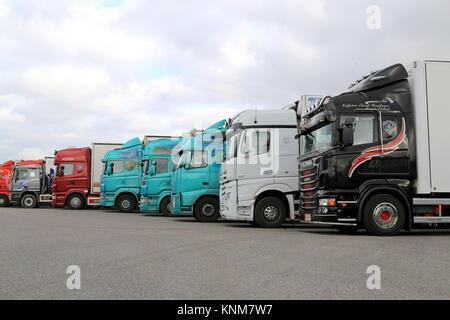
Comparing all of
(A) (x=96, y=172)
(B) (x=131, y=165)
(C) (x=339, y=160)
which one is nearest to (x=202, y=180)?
(C) (x=339, y=160)

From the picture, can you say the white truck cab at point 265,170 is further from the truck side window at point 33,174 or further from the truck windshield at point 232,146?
the truck side window at point 33,174

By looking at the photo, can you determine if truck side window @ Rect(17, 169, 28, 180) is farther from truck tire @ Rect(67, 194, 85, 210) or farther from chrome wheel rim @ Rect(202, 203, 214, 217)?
chrome wheel rim @ Rect(202, 203, 214, 217)

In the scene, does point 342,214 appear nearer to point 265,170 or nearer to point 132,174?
point 265,170

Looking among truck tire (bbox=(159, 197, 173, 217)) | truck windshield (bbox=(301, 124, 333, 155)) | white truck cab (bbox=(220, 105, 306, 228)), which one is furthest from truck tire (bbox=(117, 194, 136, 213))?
truck windshield (bbox=(301, 124, 333, 155))

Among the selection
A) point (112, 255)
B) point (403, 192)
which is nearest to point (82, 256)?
point (112, 255)

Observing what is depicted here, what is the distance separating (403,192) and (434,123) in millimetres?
1595

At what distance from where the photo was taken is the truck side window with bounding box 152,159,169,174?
67.7 ft

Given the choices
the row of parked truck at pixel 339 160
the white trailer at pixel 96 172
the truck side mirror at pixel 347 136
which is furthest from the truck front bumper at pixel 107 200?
the truck side mirror at pixel 347 136

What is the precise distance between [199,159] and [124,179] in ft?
26.0

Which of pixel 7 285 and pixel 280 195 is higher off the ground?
pixel 280 195

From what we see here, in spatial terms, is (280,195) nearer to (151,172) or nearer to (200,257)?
(200,257)

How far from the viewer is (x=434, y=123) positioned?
408 inches

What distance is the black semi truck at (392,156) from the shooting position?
10.3m

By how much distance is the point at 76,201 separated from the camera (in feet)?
85.3
